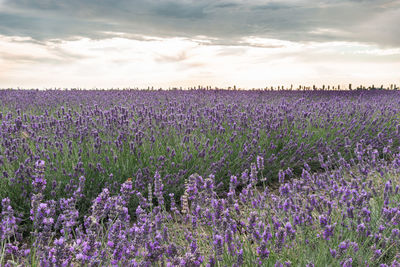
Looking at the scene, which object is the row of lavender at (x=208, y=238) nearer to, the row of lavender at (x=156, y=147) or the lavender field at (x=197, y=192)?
the lavender field at (x=197, y=192)

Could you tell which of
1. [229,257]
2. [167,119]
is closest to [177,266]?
[229,257]

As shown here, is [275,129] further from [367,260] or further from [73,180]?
[367,260]

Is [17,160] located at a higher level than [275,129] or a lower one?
lower

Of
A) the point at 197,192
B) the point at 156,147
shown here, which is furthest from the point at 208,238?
the point at 156,147

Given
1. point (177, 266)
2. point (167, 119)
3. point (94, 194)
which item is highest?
point (167, 119)

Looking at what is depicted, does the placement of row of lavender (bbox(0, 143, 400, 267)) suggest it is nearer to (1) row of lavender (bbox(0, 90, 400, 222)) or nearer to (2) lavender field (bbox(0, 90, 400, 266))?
(2) lavender field (bbox(0, 90, 400, 266))

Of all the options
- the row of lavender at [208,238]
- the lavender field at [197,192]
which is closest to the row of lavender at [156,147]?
the lavender field at [197,192]

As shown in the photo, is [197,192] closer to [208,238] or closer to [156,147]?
[208,238]

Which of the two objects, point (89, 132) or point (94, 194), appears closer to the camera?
point (94, 194)

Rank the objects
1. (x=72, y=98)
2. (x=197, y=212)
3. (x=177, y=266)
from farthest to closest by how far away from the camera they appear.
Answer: (x=72, y=98), (x=197, y=212), (x=177, y=266)

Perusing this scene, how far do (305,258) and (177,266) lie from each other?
799 mm

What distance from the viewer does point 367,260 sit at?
2.04 m

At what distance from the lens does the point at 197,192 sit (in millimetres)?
2207

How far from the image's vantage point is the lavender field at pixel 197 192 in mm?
1796
